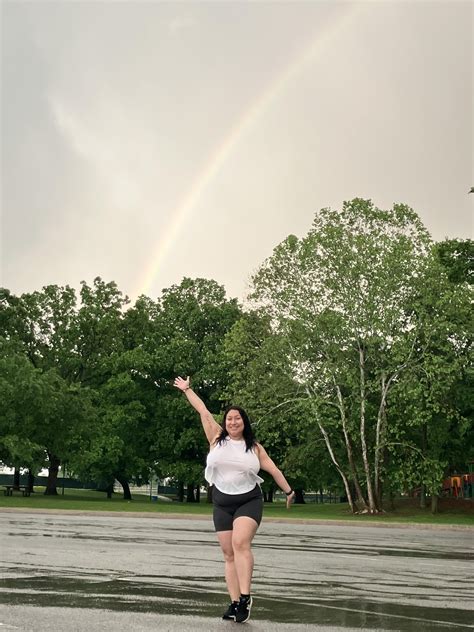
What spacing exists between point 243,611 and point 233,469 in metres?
1.13

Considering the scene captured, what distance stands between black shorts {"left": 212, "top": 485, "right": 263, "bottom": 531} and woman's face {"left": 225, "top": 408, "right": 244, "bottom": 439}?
48 cm

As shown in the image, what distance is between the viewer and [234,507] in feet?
24.9

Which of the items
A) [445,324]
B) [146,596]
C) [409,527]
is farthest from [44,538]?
[445,324]

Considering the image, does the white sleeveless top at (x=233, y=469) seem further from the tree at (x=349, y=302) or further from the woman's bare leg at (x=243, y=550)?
the tree at (x=349, y=302)

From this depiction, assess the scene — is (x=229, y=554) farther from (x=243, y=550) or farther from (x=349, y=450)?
(x=349, y=450)

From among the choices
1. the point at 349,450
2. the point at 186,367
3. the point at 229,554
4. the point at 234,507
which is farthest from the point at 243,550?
the point at 186,367

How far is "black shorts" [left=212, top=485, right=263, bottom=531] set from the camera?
7.53 m

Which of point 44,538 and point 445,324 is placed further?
point 445,324

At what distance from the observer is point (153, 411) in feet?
217

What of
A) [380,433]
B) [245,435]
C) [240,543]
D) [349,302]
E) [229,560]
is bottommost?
[229,560]

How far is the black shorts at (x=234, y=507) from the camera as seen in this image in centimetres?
753

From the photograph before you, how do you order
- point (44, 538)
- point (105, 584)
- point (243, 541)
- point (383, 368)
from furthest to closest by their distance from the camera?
point (383, 368)
point (44, 538)
point (105, 584)
point (243, 541)

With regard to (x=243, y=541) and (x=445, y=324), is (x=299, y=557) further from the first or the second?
(x=445, y=324)

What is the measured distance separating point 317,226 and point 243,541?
118ft
